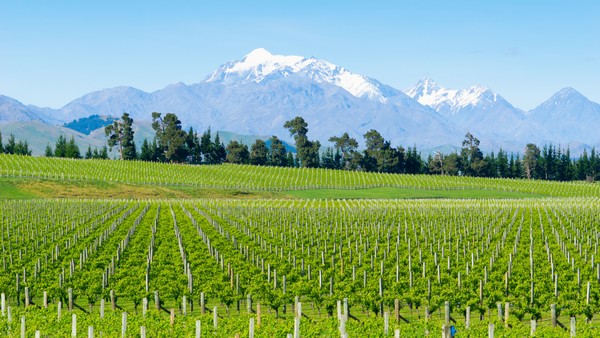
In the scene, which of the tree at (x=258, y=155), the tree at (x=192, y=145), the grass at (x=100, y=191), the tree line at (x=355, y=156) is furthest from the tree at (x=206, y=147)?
the grass at (x=100, y=191)

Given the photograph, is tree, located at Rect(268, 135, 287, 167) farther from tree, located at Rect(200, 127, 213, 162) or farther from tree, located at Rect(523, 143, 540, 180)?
tree, located at Rect(523, 143, 540, 180)

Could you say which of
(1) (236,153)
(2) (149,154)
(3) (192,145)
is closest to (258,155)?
(1) (236,153)

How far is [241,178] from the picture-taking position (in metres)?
132

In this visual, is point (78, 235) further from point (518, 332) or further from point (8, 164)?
point (8, 164)

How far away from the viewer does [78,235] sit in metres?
37.5

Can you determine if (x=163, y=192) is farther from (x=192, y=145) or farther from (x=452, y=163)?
(x=452, y=163)

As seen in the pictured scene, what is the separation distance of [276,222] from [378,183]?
8431 centimetres

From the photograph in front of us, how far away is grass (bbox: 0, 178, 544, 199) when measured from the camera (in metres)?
90.5

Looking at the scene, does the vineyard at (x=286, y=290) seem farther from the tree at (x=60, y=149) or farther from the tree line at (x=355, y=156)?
the tree at (x=60, y=149)

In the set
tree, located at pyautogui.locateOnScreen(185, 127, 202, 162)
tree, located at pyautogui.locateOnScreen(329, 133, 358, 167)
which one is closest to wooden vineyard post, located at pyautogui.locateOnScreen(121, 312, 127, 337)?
tree, located at pyautogui.locateOnScreen(185, 127, 202, 162)

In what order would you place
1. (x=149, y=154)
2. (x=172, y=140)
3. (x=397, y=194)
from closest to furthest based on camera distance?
(x=397, y=194)
(x=172, y=140)
(x=149, y=154)

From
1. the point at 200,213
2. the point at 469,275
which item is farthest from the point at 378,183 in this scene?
the point at 469,275

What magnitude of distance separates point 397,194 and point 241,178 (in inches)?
1607

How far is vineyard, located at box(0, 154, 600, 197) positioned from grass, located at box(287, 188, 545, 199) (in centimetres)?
611
